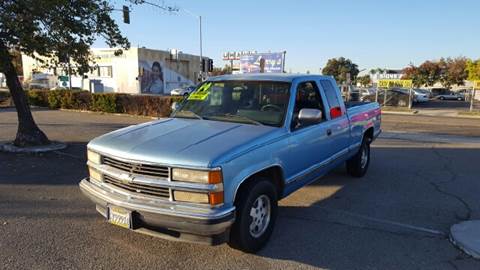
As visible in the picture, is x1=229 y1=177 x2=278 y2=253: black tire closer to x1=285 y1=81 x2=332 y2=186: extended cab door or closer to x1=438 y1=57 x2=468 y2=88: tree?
x1=285 y1=81 x2=332 y2=186: extended cab door

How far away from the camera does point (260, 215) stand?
4.02 metres

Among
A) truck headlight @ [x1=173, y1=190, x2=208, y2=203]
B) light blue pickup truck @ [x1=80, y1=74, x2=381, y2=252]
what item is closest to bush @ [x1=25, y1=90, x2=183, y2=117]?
light blue pickup truck @ [x1=80, y1=74, x2=381, y2=252]

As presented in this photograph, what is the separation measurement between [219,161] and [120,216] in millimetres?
1136

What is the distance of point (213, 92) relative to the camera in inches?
201

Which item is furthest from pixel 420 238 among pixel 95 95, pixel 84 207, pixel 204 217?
pixel 95 95

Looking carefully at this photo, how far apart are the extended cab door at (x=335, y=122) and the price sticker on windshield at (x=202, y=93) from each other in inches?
66.0

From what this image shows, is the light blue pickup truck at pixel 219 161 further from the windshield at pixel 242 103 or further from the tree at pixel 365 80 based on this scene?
the tree at pixel 365 80

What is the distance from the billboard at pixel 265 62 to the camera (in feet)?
106

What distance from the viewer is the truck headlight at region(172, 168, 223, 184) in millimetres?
3262

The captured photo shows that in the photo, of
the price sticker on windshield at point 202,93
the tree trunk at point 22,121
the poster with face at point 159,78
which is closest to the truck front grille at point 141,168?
the price sticker on windshield at point 202,93

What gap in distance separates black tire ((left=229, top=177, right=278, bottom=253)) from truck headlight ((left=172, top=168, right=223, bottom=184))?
46 cm

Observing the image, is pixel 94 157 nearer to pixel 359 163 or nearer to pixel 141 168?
pixel 141 168

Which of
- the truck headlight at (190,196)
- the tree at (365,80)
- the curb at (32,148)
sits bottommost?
the curb at (32,148)

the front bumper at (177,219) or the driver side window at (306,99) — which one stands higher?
the driver side window at (306,99)
